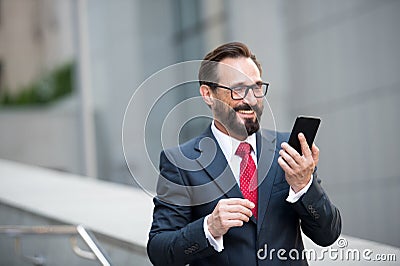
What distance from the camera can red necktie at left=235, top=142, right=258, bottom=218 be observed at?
2426 mm

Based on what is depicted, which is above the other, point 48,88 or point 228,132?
point 228,132

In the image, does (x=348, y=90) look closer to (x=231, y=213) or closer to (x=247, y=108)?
(x=247, y=108)

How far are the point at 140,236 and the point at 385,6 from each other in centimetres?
606

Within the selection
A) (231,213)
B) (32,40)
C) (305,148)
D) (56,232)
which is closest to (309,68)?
(32,40)

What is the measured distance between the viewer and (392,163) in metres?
9.37

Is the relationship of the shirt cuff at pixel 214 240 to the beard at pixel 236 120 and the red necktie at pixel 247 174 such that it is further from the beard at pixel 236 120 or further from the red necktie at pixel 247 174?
the beard at pixel 236 120

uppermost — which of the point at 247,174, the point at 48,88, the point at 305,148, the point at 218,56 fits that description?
the point at 218,56

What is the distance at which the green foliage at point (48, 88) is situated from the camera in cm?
1325

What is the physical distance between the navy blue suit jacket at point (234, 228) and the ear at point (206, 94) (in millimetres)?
165

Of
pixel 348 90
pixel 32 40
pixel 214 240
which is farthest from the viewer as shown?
pixel 32 40

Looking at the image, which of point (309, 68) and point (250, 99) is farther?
point (309, 68)

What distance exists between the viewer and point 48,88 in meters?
13.4

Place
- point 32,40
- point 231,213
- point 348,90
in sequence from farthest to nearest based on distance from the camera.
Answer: point 32,40 < point 348,90 < point 231,213

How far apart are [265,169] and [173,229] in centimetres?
35
